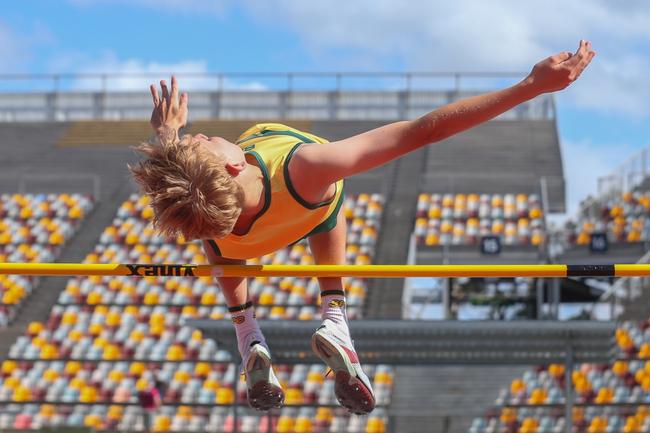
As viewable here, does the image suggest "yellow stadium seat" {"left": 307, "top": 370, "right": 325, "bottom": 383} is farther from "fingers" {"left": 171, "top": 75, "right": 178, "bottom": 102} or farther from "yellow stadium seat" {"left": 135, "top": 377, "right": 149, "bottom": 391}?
"fingers" {"left": 171, "top": 75, "right": 178, "bottom": 102}

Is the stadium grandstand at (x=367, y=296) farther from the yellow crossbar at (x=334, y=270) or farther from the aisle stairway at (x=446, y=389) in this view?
the yellow crossbar at (x=334, y=270)

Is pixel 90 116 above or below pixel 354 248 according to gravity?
above

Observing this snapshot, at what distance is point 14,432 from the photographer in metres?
14.9

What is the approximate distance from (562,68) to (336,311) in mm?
1637

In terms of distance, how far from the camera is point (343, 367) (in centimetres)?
498

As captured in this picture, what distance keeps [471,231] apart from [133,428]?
768cm

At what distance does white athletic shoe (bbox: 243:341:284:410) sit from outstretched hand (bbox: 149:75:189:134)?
3.56 feet

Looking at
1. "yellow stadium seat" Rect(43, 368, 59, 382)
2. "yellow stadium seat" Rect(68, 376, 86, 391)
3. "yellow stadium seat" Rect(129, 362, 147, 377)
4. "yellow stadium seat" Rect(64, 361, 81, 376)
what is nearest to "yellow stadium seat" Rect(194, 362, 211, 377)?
"yellow stadium seat" Rect(129, 362, 147, 377)

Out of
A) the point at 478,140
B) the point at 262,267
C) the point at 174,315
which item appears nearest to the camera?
the point at 262,267

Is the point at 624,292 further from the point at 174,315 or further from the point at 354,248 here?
the point at 174,315

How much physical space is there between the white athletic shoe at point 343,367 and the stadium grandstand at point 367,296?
734 centimetres

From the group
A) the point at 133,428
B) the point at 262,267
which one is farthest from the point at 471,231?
the point at 262,267

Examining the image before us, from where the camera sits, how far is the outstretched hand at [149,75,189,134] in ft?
16.0

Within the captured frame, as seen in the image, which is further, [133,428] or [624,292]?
[624,292]
